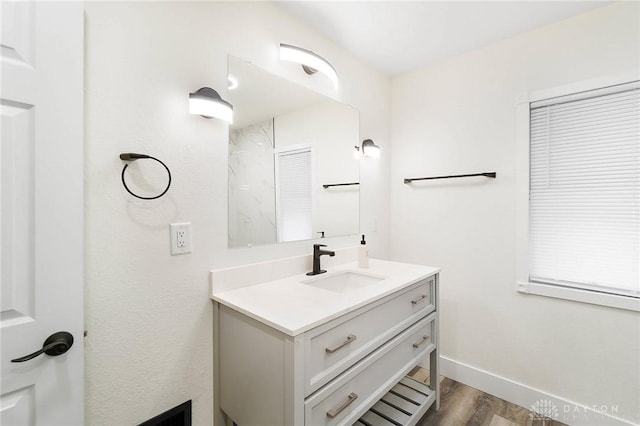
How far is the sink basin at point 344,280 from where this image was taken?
1.66 metres

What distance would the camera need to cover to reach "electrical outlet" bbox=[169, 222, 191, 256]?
3.86 feet

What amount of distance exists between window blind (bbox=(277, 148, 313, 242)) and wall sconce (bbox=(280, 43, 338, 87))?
0.47 metres

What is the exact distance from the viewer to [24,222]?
2.58ft

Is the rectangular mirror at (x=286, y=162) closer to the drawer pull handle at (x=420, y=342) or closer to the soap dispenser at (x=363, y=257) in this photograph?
the soap dispenser at (x=363, y=257)

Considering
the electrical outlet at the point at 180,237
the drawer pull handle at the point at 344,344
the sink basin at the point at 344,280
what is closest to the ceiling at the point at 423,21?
the electrical outlet at the point at 180,237

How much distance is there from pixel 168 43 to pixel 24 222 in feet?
2.77

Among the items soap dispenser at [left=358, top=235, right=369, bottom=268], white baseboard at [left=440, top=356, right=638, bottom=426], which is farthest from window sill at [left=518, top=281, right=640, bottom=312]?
soap dispenser at [left=358, top=235, right=369, bottom=268]

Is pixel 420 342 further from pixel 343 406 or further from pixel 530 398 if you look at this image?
pixel 530 398

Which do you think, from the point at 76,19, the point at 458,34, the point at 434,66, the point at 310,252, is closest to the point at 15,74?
the point at 76,19

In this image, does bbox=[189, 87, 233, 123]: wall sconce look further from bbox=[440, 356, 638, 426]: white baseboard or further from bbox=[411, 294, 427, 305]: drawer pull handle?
bbox=[440, 356, 638, 426]: white baseboard

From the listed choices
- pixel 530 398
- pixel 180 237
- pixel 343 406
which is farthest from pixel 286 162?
pixel 530 398

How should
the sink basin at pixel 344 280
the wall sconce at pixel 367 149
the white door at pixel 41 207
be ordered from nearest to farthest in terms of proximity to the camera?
1. the white door at pixel 41 207
2. the sink basin at pixel 344 280
3. the wall sconce at pixel 367 149

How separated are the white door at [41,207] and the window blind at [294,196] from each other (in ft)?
2.96

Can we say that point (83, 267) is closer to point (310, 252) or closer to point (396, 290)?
Result: point (310, 252)
